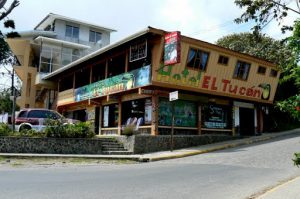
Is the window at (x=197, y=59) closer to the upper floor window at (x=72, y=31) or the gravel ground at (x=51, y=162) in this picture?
the gravel ground at (x=51, y=162)

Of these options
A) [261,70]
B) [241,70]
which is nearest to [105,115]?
[241,70]

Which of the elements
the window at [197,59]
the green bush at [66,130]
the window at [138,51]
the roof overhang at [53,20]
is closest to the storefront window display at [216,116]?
the window at [197,59]

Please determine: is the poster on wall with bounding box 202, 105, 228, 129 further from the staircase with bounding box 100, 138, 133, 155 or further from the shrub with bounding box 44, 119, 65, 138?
the shrub with bounding box 44, 119, 65, 138

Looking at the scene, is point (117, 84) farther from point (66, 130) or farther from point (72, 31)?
point (72, 31)

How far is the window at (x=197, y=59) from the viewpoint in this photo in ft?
80.8

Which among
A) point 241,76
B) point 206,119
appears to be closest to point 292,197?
point 206,119

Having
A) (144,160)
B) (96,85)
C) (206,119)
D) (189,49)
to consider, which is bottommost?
(144,160)

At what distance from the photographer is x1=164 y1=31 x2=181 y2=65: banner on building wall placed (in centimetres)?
2162

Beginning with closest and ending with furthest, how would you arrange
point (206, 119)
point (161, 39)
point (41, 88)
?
1. point (161, 39)
2. point (206, 119)
3. point (41, 88)

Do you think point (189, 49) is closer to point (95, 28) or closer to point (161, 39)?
point (161, 39)

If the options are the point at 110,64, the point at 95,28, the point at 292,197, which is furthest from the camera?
the point at 95,28

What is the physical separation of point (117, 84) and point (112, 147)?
18.7ft

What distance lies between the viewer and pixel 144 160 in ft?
59.5

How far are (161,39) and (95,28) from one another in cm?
2752
